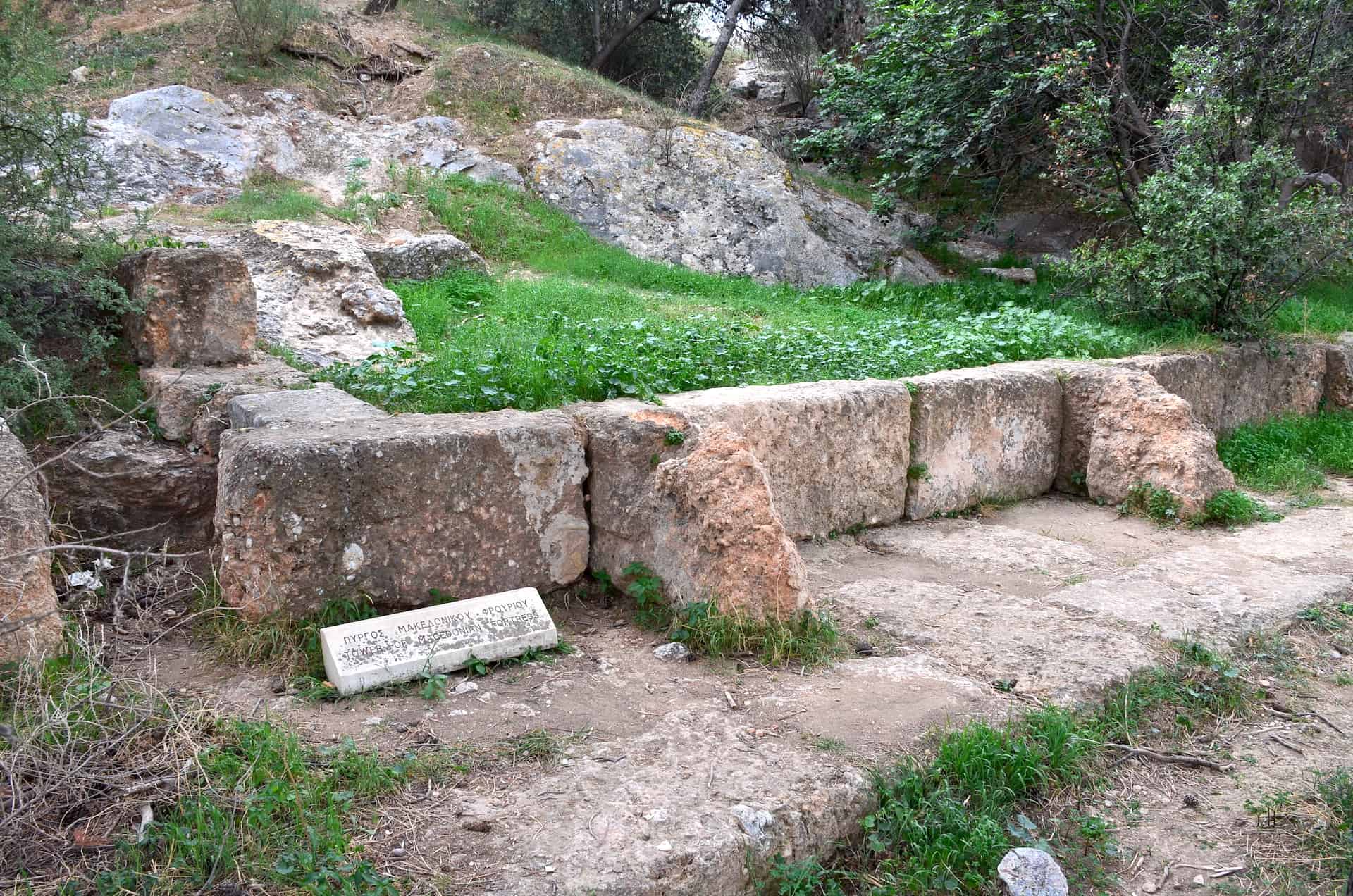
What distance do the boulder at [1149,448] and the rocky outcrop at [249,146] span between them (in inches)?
260

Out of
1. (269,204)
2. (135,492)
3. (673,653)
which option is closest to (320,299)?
(269,204)

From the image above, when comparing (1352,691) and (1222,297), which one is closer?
(1352,691)

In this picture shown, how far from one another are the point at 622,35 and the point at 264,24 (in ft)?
21.1

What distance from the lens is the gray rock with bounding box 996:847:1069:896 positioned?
2.37m

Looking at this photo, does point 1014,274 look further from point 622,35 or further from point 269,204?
point 622,35

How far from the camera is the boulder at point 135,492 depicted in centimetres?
369

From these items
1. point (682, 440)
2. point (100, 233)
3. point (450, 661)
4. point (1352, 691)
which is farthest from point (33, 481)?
point (1352, 691)

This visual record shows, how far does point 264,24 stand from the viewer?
35.6 ft

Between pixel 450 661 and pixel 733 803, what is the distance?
3.77ft

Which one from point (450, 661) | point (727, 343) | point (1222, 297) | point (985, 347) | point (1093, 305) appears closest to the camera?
point (450, 661)

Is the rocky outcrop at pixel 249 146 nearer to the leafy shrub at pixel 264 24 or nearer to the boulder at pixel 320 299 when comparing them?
the leafy shrub at pixel 264 24

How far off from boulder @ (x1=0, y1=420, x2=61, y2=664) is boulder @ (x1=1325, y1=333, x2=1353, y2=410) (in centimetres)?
856

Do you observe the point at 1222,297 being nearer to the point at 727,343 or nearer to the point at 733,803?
the point at 727,343

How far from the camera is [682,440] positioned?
3873mm
